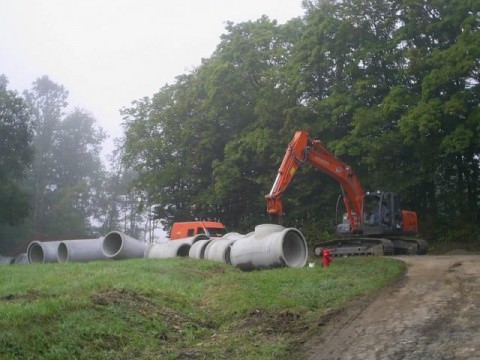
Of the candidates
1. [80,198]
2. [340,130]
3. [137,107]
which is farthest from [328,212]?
[80,198]

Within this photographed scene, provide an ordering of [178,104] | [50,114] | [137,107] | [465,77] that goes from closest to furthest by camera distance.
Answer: [465,77] → [178,104] → [137,107] → [50,114]

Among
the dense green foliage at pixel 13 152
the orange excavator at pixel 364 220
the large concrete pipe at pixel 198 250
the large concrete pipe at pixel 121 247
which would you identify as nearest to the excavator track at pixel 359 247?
the orange excavator at pixel 364 220

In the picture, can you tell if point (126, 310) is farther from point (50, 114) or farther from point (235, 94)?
point (50, 114)

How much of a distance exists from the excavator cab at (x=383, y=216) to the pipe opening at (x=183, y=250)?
6.49 m

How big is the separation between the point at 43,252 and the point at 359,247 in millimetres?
13281

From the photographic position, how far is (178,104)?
122 ft

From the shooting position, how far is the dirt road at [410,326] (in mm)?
7258

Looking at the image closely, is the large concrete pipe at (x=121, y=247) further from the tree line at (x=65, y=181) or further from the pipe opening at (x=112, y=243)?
the tree line at (x=65, y=181)

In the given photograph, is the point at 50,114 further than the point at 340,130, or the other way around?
the point at 50,114

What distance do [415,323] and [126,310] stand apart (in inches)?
166

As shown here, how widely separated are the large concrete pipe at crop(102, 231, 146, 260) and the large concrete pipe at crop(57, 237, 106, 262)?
23 cm

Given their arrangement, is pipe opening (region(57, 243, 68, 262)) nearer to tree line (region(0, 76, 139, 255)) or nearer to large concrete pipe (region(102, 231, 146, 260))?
large concrete pipe (region(102, 231, 146, 260))

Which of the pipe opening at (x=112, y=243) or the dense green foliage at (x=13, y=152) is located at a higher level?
the dense green foliage at (x=13, y=152)

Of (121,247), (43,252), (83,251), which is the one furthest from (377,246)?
(43,252)
